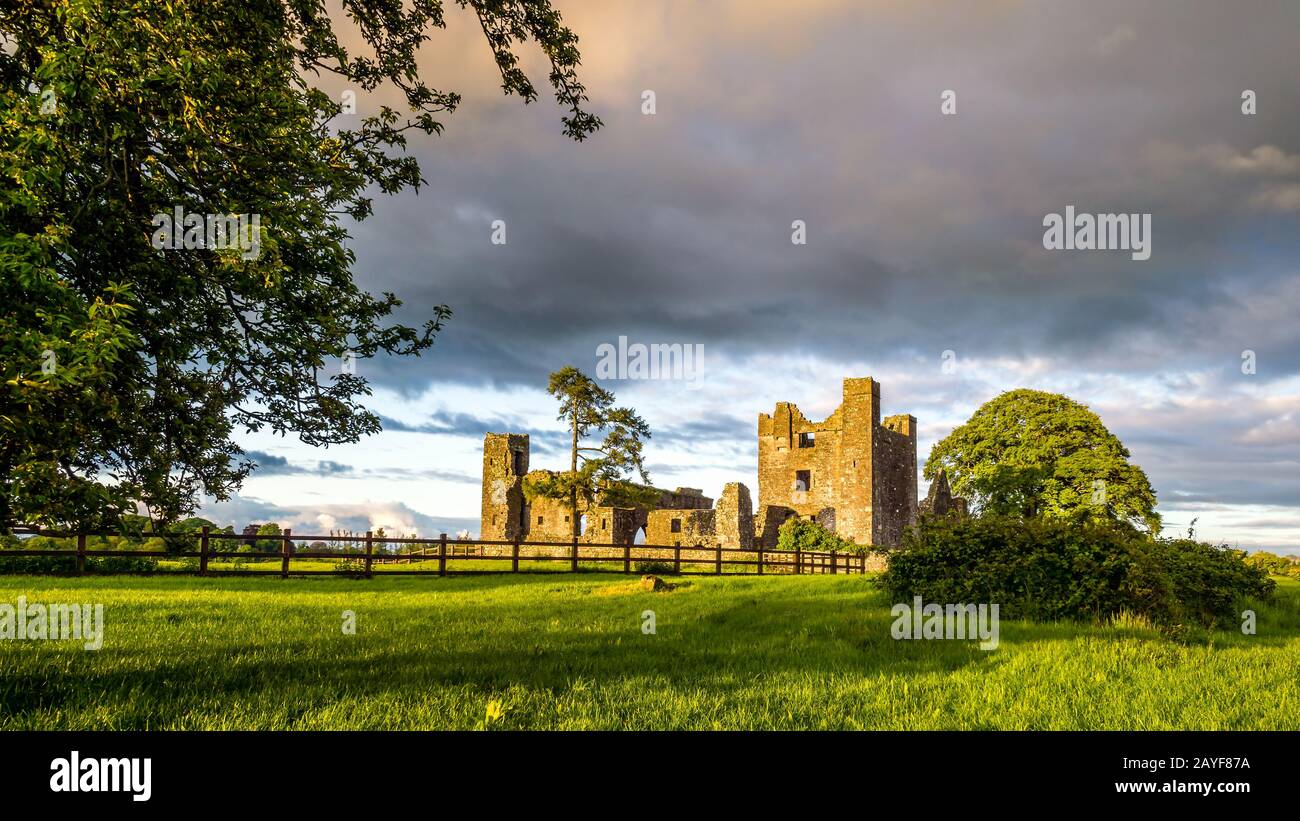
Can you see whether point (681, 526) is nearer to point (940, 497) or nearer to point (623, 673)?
point (940, 497)

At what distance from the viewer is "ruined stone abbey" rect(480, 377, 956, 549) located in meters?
38.9

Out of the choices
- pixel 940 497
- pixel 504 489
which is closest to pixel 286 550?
pixel 504 489

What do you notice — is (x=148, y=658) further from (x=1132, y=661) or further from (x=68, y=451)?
(x=1132, y=661)

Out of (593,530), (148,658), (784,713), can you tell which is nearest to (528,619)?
(148,658)

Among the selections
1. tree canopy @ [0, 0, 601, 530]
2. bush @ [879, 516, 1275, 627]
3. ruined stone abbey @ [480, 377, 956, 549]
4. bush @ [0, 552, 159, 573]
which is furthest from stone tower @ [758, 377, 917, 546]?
tree canopy @ [0, 0, 601, 530]

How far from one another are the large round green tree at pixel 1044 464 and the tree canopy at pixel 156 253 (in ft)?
100

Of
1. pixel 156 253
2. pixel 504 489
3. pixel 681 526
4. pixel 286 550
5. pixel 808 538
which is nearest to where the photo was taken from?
pixel 156 253

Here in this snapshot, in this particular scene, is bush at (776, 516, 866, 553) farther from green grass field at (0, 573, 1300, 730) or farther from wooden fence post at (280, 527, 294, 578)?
green grass field at (0, 573, 1300, 730)

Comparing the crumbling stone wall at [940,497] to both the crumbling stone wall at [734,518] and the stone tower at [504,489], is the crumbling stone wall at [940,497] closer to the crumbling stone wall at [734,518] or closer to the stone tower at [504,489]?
the crumbling stone wall at [734,518]

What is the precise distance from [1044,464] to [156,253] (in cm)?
3479

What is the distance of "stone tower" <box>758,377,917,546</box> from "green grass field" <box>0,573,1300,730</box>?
1049 inches

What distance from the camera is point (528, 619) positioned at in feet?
36.2

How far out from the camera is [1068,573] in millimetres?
11430
